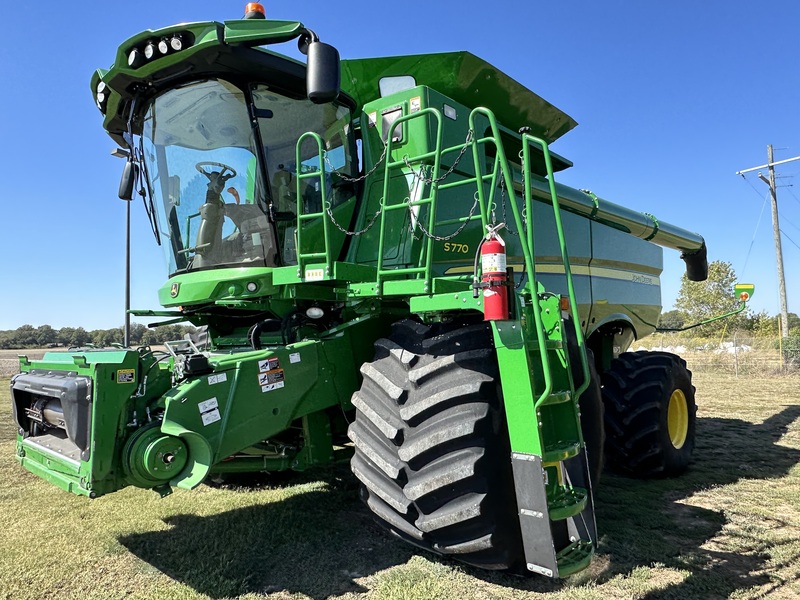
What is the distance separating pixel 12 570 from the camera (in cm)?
333

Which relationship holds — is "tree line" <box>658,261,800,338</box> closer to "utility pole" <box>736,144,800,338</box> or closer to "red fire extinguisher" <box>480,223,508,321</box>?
"utility pole" <box>736,144,800,338</box>

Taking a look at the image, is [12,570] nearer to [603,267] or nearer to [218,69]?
[218,69]

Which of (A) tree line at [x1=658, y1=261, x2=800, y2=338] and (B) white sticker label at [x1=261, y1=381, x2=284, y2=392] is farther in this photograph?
(A) tree line at [x1=658, y1=261, x2=800, y2=338]

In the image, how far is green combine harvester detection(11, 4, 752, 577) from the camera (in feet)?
9.33

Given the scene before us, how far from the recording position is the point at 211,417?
10.4ft

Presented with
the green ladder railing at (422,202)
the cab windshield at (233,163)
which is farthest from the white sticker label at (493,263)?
the cab windshield at (233,163)

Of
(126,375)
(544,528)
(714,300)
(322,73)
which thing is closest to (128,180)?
(126,375)

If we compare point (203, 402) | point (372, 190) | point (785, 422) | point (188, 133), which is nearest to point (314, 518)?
point (203, 402)

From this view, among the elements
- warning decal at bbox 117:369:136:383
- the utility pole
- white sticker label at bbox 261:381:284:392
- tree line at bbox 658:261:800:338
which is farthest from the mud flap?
tree line at bbox 658:261:800:338

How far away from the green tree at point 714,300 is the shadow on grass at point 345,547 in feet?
Result: 114

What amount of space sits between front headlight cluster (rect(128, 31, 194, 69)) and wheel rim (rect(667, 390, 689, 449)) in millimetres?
5559

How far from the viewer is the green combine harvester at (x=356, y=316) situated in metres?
2.84

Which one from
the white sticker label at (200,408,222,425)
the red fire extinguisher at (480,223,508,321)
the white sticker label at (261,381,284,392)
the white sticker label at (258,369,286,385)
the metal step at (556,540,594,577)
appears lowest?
the metal step at (556,540,594,577)

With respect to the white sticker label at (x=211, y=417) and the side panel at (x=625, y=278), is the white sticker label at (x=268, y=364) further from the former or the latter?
the side panel at (x=625, y=278)
